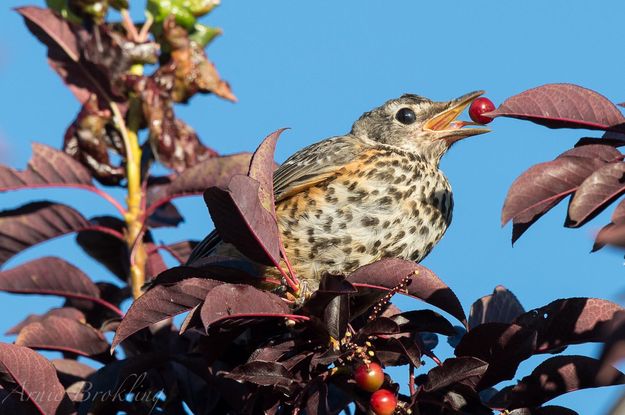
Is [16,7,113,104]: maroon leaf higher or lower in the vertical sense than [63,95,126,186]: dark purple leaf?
higher

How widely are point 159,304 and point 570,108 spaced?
4.06ft

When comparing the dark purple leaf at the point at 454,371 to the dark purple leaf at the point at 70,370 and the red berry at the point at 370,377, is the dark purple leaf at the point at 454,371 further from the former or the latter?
the dark purple leaf at the point at 70,370

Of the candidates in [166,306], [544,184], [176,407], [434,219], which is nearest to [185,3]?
[434,219]

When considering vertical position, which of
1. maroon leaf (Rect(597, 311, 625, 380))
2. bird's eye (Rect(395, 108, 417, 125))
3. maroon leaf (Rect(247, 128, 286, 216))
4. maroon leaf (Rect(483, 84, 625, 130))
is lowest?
maroon leaf (Rect(597, 311, 625, 380))

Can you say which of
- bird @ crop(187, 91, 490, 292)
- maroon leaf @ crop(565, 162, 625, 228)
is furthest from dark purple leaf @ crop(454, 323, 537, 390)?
bird @ crop(187, 91, 490, 292)

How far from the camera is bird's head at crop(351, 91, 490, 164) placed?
4.89 metres

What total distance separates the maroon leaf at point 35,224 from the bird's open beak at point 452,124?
170 centimetres

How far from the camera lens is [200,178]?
4238 mm

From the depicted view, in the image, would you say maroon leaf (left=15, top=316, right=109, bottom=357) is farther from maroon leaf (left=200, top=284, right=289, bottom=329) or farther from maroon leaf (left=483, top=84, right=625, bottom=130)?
maroon leaf (left=483, top=84, right=625, bottom=130)

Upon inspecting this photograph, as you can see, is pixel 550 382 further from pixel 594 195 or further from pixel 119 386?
pixel 119 386

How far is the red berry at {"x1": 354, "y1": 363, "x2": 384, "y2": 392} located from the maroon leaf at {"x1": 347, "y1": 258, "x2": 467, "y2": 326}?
0.24 m

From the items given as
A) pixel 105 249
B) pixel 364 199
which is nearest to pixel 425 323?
pixel 364 199

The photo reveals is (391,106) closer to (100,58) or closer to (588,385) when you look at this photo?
(100,58)

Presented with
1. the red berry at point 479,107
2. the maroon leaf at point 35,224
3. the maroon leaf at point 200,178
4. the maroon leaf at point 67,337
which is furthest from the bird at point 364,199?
the maroon leaf at point 67,337
